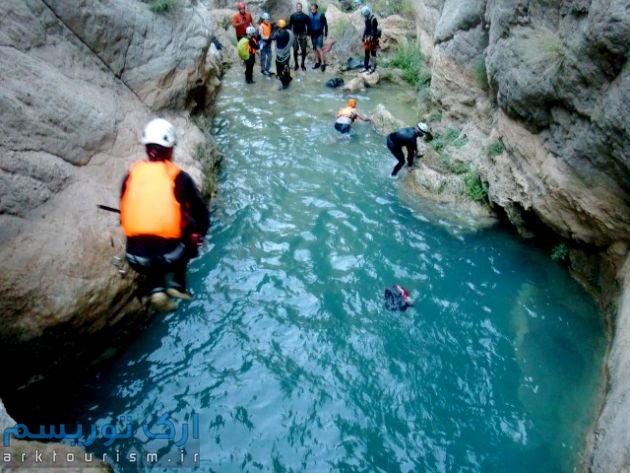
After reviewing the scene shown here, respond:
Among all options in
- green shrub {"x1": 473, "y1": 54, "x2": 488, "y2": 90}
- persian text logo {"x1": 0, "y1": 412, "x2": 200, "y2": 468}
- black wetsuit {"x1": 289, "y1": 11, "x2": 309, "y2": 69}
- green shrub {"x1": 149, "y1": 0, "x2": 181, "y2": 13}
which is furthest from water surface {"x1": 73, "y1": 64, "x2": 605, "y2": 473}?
black wetsuit {"x1": 289, "y1": 11, "x2": 309, "y2": 69}

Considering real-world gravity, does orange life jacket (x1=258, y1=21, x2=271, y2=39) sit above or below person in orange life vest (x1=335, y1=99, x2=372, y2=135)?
above

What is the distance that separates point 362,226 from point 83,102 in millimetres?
5144

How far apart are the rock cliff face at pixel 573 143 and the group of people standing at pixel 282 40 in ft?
25.2

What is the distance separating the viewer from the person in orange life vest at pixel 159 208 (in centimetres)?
471

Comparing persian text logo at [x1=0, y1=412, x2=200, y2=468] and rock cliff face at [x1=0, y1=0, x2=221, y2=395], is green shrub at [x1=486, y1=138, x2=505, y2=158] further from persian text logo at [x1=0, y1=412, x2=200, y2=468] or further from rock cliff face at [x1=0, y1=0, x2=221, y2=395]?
persian text logo at [x1=0, y1=412, x2=200, y2=468]

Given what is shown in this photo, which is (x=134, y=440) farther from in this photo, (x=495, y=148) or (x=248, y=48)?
(x=248, y=48)

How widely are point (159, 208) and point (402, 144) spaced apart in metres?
6.68

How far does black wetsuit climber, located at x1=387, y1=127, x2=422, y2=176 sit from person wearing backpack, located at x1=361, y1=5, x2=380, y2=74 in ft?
26.2

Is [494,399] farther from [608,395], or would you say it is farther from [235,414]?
[235,414]

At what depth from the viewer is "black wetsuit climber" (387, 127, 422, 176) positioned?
1002 cm

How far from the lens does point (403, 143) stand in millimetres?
10086

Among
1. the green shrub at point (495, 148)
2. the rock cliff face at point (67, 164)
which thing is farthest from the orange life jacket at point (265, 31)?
the green shrub at point (495, 148)

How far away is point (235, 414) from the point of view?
541 cm

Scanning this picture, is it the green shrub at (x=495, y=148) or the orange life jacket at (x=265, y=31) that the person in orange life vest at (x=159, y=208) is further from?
the orange life jacket at (x=265, y=31)
